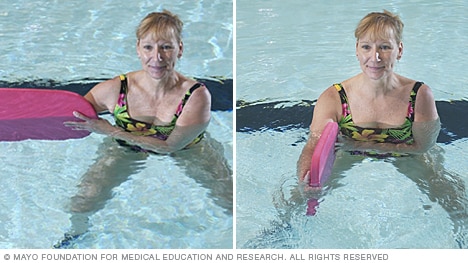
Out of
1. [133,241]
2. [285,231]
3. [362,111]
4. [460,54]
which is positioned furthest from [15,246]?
[460,54]

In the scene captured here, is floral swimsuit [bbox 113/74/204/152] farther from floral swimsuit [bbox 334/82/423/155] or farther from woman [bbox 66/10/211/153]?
floral swimsuit [bbox 334/82/423/155]

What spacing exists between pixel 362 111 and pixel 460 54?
155cm

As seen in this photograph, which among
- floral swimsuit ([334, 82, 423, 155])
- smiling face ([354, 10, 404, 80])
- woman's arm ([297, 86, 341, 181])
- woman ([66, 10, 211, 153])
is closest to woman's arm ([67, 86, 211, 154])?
woman ([66, 10, 211, 153])

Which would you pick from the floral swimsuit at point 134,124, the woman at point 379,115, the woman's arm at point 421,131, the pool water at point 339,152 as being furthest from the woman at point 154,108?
the woman's arm at point 421,131

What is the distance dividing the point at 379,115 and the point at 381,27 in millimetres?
375

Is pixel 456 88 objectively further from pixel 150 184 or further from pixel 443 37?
pixel 150 184

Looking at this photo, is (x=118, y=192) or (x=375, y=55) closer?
(x=375, y=55)

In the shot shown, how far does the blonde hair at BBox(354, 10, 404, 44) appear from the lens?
8.42ft

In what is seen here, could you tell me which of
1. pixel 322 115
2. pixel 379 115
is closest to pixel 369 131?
pixel 379 115

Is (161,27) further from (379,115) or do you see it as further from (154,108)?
(379,115)

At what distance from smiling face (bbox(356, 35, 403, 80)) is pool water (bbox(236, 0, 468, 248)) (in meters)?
0.39

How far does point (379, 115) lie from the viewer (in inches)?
109

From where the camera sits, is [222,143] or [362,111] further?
[222,143]
